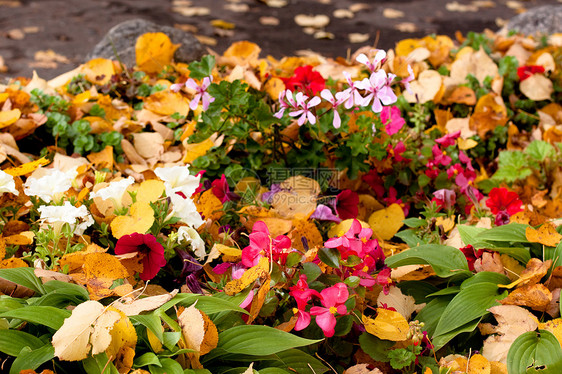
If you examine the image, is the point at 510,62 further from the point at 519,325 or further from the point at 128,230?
the point at 128,230

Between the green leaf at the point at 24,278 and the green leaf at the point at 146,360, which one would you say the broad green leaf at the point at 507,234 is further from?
the green leaf at the point at 24,278

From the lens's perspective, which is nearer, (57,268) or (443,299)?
(57,268)

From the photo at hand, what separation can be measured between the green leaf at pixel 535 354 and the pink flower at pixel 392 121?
41.7 inches

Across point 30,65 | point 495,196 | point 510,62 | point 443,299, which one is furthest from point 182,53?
point 443,299

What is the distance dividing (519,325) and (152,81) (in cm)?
235

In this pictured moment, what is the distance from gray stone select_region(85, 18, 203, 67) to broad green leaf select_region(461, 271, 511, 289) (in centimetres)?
241

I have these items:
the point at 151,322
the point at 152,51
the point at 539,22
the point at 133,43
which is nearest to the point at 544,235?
the point at 151,322

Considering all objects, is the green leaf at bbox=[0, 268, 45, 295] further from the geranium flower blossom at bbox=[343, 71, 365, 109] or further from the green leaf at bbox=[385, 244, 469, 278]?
the geranium flower blossom at bbox=[343, 71, 365, 109]

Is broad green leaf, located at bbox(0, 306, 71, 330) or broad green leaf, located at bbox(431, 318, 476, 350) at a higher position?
broad green leaf, located at bbox(0, 306, 71, 330)

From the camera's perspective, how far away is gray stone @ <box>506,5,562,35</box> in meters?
4.48

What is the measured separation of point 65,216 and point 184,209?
319 millimetres

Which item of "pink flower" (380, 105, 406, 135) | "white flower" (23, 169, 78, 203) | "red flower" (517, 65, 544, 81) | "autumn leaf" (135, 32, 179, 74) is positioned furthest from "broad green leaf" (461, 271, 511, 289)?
"autumn leaf" (135, 32, 179, 74)

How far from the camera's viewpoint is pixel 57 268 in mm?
1512

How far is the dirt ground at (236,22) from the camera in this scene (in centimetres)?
470
